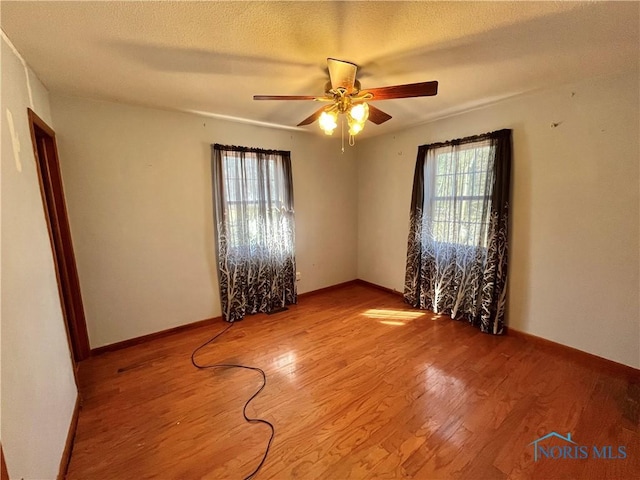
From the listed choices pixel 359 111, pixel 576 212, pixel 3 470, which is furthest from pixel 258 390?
pixel 576 212

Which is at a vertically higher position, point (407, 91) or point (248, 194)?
point (407, 91)

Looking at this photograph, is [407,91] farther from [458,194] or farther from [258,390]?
[258,390]

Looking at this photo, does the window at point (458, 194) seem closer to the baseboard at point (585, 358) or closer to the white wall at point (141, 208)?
the baseboard at point (585, 358)

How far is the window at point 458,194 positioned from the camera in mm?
2775

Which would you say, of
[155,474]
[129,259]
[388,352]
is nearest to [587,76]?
[388,352]

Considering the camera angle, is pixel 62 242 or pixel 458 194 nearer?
pixel 62 242

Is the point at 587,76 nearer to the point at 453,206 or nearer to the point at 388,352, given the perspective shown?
the point at 453,206

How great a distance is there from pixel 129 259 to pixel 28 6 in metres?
1.95

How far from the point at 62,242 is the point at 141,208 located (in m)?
0.65

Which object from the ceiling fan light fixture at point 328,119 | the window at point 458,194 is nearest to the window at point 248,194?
the ceiling fan light fixture at point 328,119

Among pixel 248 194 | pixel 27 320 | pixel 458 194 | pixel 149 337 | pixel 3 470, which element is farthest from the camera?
pixel 248 194

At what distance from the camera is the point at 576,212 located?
2.25 metres

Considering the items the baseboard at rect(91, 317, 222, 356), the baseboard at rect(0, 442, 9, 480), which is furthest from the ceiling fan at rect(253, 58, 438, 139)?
the baseboard at rect(91, 317, 222, 356)

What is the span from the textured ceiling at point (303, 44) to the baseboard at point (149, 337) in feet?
7.50
